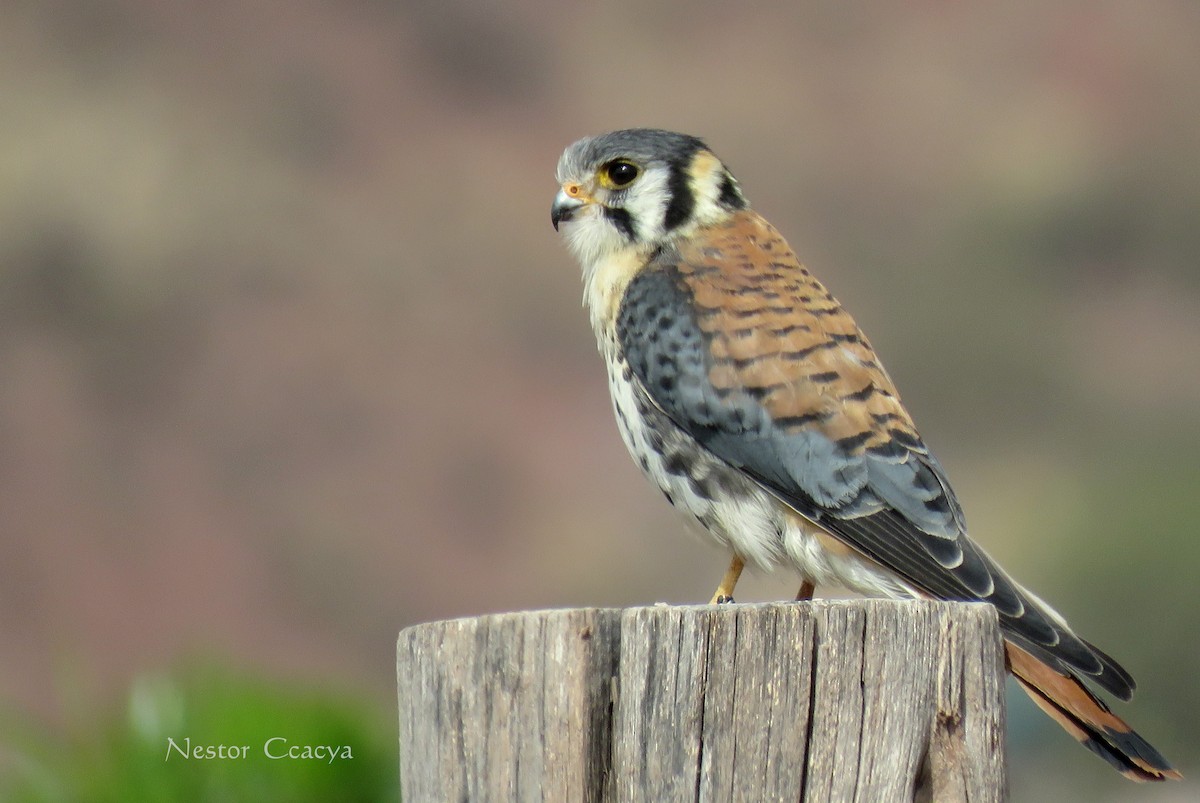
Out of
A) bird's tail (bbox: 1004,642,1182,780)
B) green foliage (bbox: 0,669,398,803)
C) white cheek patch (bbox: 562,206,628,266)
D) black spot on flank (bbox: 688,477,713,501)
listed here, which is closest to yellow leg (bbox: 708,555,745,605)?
black spot on flank (bbox: 688,477,713,501)

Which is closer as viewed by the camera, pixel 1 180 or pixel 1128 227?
pixel 1 180

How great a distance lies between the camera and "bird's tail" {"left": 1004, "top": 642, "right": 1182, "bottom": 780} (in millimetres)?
1814

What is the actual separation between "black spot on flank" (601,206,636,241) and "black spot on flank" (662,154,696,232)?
0.23 ft

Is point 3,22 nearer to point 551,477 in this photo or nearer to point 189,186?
point 189,186

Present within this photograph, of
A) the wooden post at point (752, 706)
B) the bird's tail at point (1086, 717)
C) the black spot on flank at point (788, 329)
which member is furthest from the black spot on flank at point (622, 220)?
the wooden post at point (752, 706)

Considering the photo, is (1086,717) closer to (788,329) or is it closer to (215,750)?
(788,329)

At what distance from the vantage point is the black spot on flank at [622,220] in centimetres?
287

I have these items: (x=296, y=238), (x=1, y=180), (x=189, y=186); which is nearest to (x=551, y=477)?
(x=296, y=238)

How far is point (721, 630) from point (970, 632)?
0.28 m

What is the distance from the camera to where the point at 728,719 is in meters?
1.55

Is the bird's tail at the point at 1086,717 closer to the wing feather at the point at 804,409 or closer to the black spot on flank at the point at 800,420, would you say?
the wing feather at the point at 804,409

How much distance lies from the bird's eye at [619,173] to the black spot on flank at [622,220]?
0.06m

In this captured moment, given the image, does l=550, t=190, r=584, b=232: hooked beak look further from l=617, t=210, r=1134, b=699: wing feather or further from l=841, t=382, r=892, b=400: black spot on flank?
l=841, t=382, r=892, b=400: black spot on flank

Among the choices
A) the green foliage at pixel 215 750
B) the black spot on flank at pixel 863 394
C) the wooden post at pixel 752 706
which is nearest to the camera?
the wooden post at pixel 752 706
